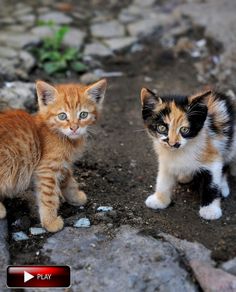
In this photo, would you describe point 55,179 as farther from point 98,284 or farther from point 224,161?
point 224,161

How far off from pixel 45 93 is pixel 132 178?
3.96ft

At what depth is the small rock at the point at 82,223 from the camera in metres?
3.81

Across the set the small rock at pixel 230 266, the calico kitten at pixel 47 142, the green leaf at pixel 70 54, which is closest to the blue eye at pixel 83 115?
the calico kitten at pixel 47 142

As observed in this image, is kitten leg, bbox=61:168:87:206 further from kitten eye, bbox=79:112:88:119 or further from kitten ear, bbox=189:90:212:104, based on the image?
kitten ear, bbox=189:90:212:104

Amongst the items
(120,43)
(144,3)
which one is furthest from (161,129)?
(144,3)

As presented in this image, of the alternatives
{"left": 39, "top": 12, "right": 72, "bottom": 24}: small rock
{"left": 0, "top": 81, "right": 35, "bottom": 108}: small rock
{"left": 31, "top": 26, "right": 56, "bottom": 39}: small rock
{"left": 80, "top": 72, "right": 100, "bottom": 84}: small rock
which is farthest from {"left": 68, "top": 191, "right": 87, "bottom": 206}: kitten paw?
{"left": 39, "top": 12, "right": 72, "bottom": 24}: small rock

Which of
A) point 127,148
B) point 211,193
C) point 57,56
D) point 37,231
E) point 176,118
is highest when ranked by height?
point 176,118

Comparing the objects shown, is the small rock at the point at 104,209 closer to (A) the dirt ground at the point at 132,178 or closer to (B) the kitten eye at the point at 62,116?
(A) the dirt ground at the point at 132,178

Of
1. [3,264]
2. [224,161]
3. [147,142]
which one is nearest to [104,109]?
[147,142]

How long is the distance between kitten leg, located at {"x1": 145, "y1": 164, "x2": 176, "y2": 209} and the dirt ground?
5 centimetres

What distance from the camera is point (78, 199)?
412 centimetres

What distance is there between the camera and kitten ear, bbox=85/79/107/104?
12.8 ft

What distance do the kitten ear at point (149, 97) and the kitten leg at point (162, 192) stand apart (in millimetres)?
546

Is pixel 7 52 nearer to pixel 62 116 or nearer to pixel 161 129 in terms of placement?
pixel 62 116
